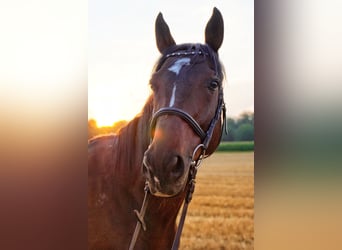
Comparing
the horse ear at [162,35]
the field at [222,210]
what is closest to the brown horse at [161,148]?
the horse ear at [162,35]

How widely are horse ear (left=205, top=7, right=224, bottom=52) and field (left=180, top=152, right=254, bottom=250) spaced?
508 mm

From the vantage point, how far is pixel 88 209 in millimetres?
2387

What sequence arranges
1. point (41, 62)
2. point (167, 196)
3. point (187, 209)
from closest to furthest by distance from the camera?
point (167, 196) → point (187, 209) → point (41, 62)

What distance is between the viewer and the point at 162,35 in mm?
2225

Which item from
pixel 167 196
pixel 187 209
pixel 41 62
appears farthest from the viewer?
pixel 41 62

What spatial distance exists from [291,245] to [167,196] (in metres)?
0.68

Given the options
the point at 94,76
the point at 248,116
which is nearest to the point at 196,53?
the point at 248,116

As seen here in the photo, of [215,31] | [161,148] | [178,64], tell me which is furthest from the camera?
[215,31]

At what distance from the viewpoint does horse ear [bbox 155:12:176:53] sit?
7.24 feet

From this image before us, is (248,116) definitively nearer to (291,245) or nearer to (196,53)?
(196,53)

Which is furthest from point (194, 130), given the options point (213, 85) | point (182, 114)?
point (213, 85)

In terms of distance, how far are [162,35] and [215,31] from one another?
0.79 feet

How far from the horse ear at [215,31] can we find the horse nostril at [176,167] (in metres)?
0.54

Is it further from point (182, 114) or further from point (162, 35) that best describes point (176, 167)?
point (162, 35)
